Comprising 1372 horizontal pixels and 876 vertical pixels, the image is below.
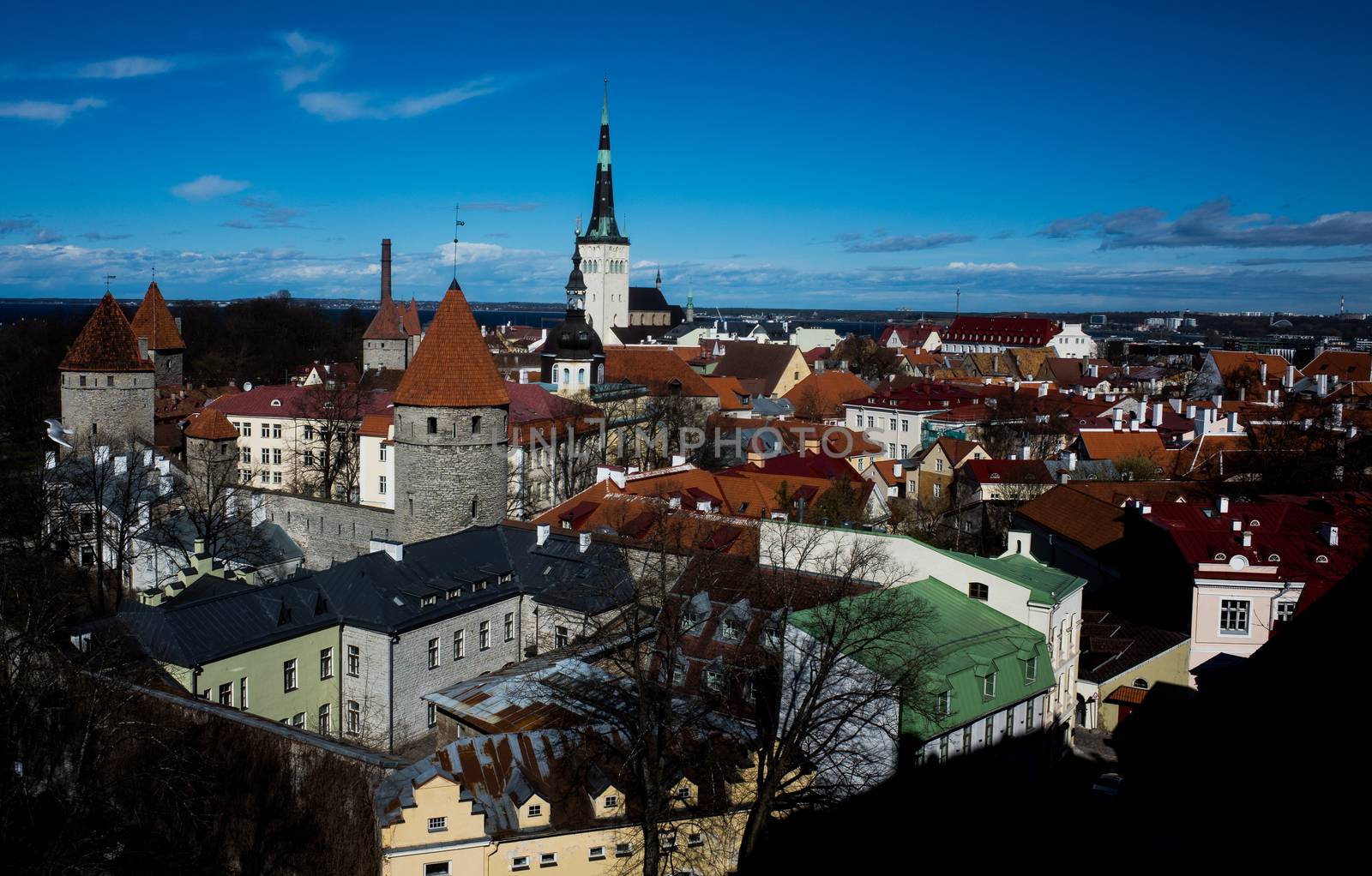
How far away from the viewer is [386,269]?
71.2 metres

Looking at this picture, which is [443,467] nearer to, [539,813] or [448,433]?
[448,433]

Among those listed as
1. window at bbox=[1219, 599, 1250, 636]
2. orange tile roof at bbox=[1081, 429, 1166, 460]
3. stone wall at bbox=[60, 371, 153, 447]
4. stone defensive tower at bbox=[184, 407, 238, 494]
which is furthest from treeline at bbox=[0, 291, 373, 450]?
window at bbox=[1219, 599, 1250, 636]

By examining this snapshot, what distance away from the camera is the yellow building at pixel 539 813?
1415cm

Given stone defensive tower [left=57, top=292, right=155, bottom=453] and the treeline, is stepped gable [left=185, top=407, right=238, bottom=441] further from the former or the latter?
the treeline

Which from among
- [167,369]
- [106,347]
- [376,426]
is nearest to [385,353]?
[167,369]

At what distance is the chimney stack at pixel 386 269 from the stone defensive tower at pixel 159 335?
1549 centimetres

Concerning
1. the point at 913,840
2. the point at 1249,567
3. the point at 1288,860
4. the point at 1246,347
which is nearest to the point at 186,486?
the point at 913,840

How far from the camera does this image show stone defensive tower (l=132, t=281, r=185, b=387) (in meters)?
52.1

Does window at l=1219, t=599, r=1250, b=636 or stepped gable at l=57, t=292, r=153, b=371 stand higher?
stepped gable at l=57, t=292, r=153, b=371

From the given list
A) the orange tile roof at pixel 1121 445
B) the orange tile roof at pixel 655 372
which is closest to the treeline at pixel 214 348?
the orange tile roof at pixel 655 372

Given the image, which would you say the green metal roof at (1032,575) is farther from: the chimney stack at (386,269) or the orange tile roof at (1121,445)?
the chimney stack at (386,269)

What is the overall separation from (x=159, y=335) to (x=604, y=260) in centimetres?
4042

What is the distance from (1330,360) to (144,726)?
62310mm

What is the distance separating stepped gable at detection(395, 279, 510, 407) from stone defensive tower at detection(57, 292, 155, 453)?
60.0 feet
